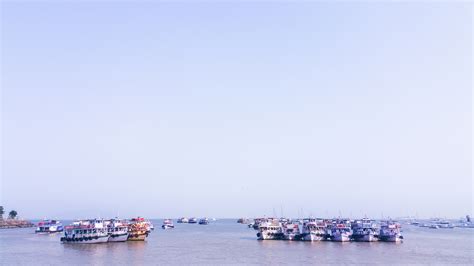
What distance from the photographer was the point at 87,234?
72.5m

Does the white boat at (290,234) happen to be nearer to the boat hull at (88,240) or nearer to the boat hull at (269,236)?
the boat hull at (269,236)

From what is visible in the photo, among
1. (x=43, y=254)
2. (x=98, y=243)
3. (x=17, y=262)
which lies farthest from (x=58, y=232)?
(x=17, y=262)

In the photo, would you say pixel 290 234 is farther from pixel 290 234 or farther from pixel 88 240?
pixel 88 240

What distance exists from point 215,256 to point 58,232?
73698mm

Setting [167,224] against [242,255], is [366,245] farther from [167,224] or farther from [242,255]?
[167,224]

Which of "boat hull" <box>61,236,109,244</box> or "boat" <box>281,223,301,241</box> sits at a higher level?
"boat hull" <box>61,236,109,244</box>

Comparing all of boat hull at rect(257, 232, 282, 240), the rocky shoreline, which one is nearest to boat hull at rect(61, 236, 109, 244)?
boat hull at rect(257, 232, 282, 240)

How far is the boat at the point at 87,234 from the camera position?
72.3 metres

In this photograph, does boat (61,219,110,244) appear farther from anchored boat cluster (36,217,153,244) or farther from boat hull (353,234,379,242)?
boat hull (353,234,379,242)

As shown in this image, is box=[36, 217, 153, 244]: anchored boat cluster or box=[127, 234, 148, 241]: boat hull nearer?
box=[36, 217, 153, 244]: anchored boat cluster

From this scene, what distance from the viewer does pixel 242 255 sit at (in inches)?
2303

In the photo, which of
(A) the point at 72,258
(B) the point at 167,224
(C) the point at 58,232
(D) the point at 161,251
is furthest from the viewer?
(B) the point at 167,224

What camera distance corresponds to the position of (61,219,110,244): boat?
7231 cm

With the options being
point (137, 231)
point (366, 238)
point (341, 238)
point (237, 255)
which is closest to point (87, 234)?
point (137, 231)
